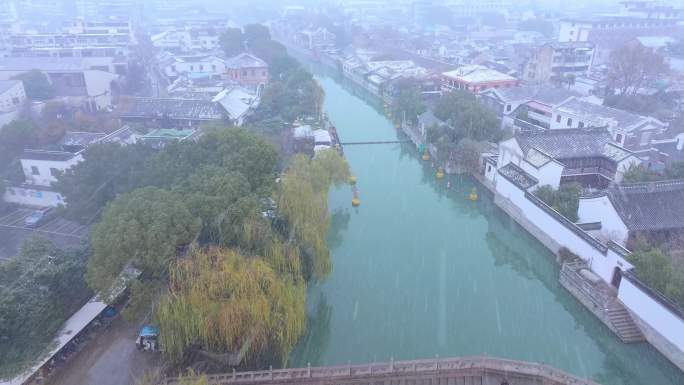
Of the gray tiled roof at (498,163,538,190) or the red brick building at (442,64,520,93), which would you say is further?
the red brick building at (442,64,520,93)

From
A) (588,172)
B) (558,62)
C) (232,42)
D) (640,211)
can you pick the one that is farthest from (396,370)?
(232,42)

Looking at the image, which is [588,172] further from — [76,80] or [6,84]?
[76,80]

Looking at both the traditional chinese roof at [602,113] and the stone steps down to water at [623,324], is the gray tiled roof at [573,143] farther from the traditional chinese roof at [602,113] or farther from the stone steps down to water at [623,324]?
the stone steps down to water at [623,324]

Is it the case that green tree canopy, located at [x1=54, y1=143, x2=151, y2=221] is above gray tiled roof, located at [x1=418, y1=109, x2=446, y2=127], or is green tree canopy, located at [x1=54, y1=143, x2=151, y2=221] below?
above

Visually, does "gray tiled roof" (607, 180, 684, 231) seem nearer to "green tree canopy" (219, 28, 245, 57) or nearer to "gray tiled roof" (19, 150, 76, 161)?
"gray tiled roof" (19, 150, 76, 161)

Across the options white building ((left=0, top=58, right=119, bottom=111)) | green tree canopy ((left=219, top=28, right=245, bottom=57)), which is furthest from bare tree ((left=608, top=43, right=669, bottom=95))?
white building ((left=0, top=58, right=119, bottom=111))

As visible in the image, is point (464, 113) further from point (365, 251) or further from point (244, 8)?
point (244, 8)

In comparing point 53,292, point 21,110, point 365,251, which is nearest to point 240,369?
point 53,292
